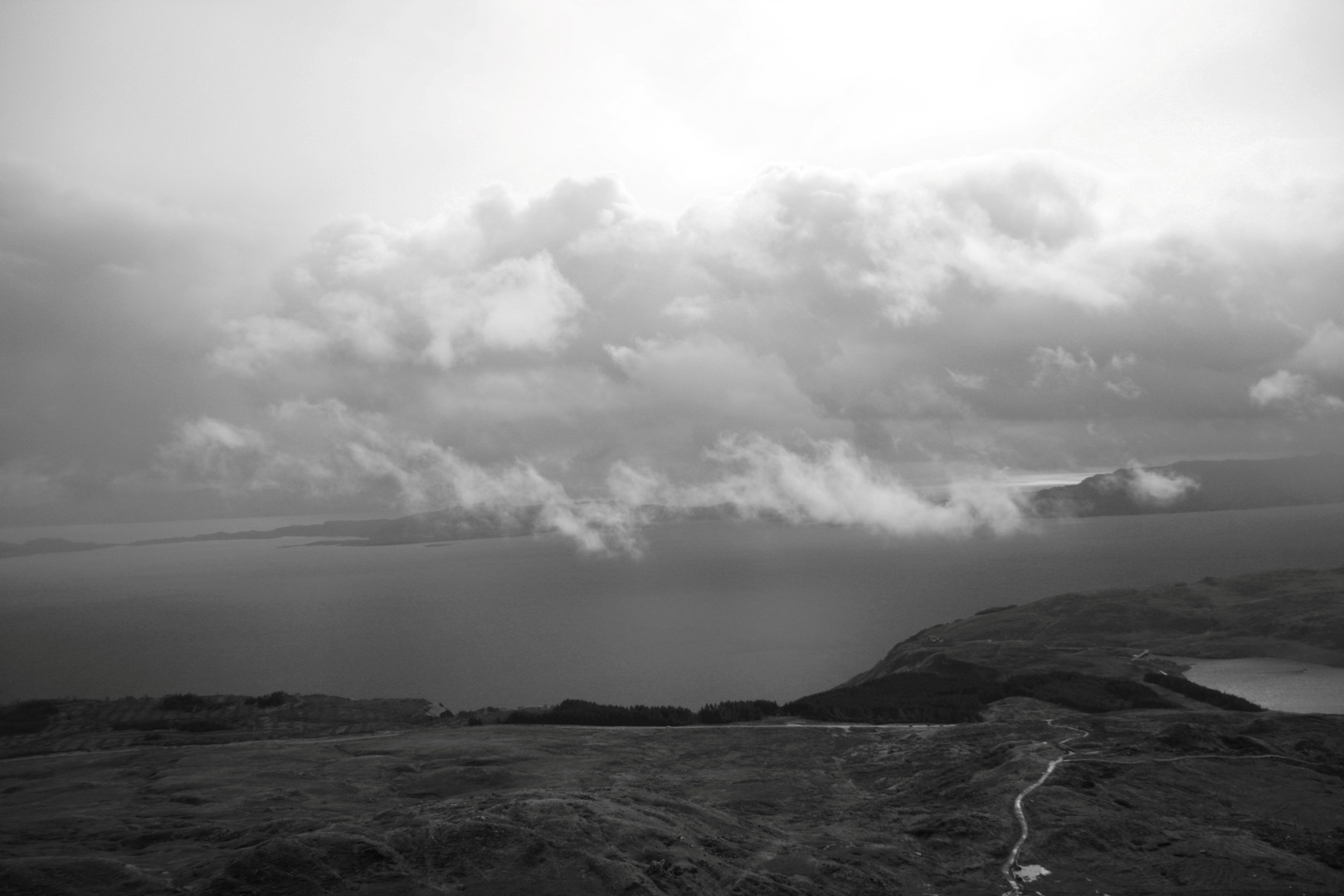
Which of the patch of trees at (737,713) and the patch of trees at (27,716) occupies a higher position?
the patch of trees at (27,716)

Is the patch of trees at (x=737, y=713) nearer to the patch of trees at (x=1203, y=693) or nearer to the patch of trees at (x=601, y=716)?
the patch of trees at (x=601, y=716)

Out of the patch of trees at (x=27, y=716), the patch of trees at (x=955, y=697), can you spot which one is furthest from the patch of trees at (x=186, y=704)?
the patch of trees at (x=955, y=697)

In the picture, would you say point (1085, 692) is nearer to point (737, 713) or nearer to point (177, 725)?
point (737, 713)

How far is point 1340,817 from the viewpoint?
59406 mm

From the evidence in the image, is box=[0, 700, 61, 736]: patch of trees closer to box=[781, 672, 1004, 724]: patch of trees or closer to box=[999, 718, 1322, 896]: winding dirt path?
box=[781, 672, 1004, 724]: patch of trees

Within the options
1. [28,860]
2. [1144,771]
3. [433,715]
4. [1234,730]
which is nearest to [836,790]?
[1144,771]

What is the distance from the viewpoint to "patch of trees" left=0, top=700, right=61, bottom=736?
111 meters

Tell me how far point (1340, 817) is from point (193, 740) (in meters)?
119

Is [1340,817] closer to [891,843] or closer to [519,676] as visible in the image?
[891,843]

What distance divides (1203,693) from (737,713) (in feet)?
217

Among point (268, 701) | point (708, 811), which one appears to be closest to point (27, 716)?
point (268, 701)

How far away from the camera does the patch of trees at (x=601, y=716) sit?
10819cm

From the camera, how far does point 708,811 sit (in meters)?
60.1

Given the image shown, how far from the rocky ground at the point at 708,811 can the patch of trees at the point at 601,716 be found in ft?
30.6
